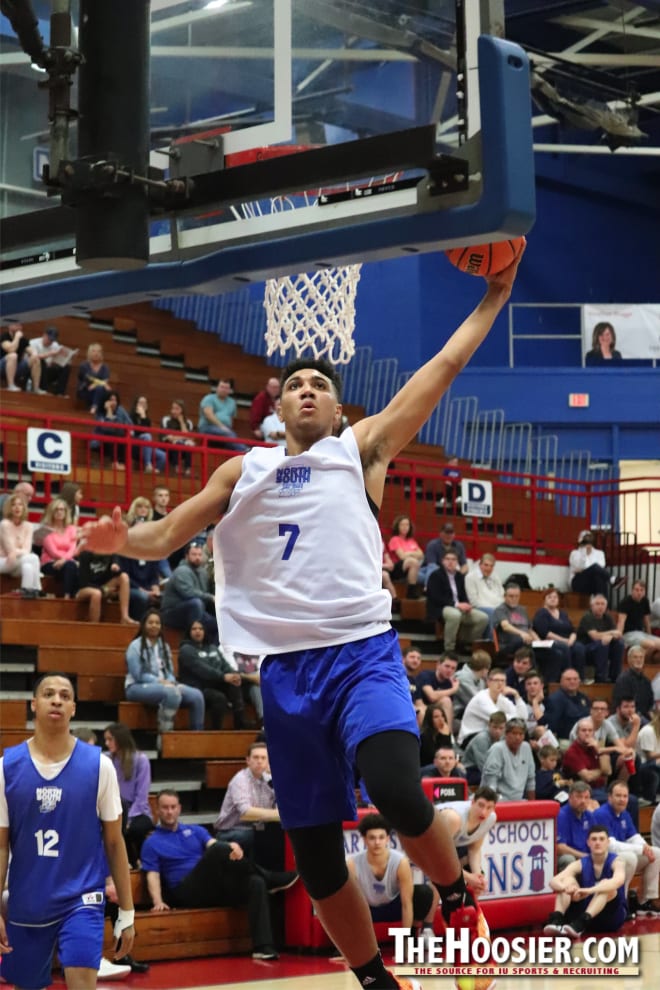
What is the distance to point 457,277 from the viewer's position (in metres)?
25.3

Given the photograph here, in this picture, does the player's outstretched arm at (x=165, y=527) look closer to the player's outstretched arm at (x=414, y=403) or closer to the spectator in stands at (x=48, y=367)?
the player's outstretched arm at (x=414, y=403)

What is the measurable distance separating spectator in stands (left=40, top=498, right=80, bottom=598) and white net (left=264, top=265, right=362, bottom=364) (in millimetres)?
4431

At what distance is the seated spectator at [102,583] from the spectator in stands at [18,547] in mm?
501

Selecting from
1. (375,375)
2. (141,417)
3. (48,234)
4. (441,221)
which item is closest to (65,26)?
(48,234)

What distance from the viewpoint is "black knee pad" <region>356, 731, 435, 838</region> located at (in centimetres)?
477

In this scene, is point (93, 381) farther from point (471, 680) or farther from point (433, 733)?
point (433, 733)

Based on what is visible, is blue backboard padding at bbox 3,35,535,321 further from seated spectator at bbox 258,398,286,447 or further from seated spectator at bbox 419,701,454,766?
seated spectator at bbox 258,398,286,447

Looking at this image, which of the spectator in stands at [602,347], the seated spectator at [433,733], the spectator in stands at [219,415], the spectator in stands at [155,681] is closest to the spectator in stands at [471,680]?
the seated spectator at [433,733]

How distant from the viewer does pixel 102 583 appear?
1450 centimetres

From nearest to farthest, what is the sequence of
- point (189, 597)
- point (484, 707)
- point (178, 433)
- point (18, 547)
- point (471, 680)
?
1. point (18, 547)
2. point (189, 597)
3. point (484, 707)
4. point (471, 680)
5. point (178, 433)

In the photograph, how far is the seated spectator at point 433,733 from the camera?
13148 mm

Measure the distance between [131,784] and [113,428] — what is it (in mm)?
6673

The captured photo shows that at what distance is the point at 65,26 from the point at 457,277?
19.5 meters

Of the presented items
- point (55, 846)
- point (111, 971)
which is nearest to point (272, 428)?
point (111, 971)
